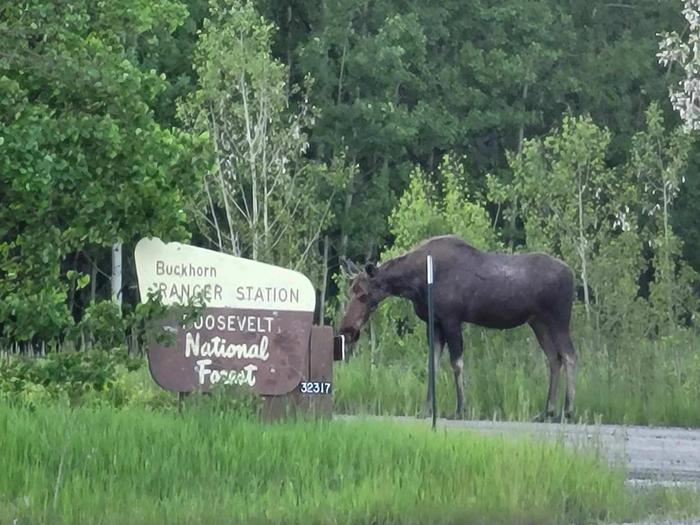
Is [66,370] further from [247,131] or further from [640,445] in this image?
[247,131]

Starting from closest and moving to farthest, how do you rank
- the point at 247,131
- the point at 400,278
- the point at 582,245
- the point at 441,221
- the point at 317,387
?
the point at 317,387 < the point at 400,278 < the point at 441,221 < the point at 582,245 < the point at 247,131

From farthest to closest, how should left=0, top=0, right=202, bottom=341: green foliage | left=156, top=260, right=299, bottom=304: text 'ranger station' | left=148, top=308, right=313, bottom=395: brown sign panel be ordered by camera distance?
left=148, top=308, right=313, bottom=395: brown sign panel, left=156, top=260, right=299, bottom=304: text 'ranger station', left=0, top=0, right=202, bottom=341: green foliage

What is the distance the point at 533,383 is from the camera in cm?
2475

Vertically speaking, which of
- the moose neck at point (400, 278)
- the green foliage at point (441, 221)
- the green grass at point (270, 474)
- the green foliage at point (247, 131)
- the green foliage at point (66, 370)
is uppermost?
the green foliage at point (247, 131)

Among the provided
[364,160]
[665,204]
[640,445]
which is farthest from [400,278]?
[364,160]

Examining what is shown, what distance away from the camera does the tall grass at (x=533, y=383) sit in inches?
881

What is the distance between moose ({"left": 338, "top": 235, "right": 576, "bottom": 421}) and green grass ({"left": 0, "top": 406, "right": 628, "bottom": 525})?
9.77 metres

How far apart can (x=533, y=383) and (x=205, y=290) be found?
10.1m

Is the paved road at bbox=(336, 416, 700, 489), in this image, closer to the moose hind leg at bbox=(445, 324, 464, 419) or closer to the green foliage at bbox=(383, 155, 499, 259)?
the moose hind leg at bbox=(445, 324, 464, 419)

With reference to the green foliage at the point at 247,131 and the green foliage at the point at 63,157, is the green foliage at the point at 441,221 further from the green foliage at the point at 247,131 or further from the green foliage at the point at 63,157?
the green foliage at the point at 63,157

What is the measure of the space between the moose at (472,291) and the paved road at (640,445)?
3.84m

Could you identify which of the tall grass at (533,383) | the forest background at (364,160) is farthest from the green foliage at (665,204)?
the tall grass at (533,383)

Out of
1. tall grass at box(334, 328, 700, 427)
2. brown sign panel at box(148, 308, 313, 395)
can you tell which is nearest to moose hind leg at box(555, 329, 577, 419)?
tall grass at box(334, 328, 700, 427)

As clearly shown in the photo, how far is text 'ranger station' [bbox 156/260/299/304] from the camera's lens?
1530cm
